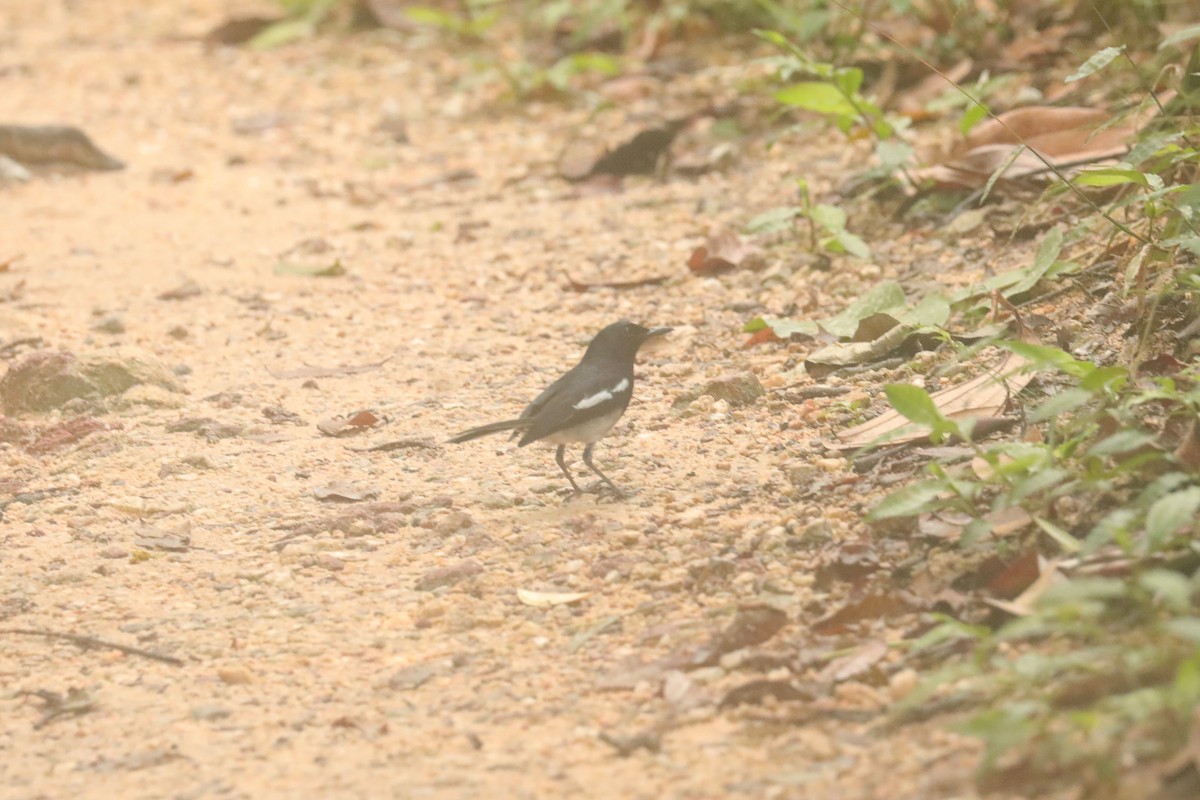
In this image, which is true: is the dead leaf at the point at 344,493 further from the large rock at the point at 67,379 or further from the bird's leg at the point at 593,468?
the large rock at the point at 67,379

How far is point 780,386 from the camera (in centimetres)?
474

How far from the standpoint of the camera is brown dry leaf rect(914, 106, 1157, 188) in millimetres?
5387

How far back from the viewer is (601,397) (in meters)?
4.26

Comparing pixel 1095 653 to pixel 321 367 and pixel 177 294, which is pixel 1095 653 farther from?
pixel 177 294

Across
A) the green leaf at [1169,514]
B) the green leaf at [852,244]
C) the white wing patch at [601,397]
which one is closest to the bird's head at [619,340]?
the white wing patch at [601,397]

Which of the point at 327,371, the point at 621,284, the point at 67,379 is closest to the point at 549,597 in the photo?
the point at 327,371

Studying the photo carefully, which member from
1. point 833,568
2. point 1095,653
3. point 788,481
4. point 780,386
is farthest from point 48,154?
point 1095,653

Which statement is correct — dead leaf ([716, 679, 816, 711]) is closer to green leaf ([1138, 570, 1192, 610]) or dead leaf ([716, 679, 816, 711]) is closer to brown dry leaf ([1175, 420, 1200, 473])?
green leaf ([1138, 570, 1192, 610])

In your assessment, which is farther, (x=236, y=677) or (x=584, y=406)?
(x=584, y=406)

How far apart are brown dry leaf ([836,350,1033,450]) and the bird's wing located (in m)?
0.67

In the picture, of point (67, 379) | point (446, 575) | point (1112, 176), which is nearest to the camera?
point (446, 575)

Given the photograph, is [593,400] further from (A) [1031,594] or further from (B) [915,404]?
(A) [1031,594]

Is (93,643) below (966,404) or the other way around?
below

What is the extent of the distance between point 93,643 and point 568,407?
4.72 ft
